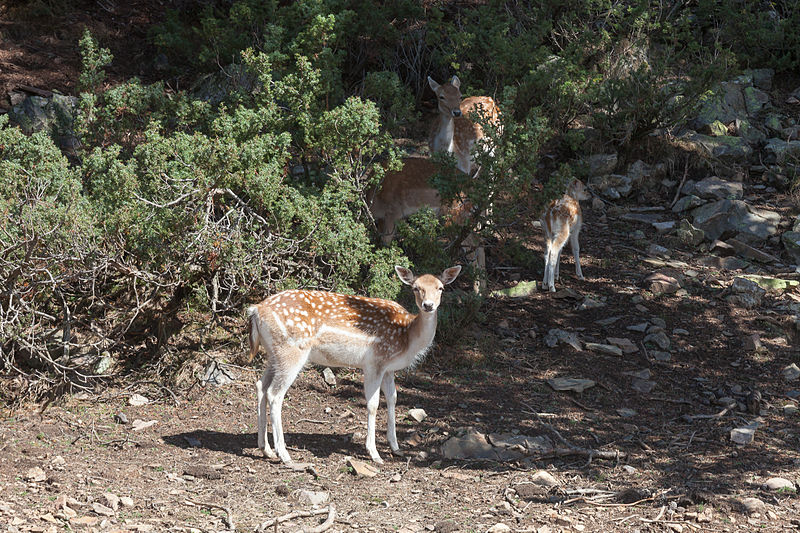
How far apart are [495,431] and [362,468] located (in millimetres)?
1475

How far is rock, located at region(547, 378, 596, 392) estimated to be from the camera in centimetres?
878

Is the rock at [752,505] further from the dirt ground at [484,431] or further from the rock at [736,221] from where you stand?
the rock at [736,221]

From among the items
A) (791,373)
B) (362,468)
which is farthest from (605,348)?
(362,468)

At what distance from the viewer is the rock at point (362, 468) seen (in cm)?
686

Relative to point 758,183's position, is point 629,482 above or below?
below

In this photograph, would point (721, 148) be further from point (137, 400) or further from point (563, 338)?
point (137, 400)

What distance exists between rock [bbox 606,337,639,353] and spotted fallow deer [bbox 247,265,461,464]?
309 cm

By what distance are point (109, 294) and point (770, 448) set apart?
618 cm

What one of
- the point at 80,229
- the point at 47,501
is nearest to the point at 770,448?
the point at 47,501

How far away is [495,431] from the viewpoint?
25.8 feet

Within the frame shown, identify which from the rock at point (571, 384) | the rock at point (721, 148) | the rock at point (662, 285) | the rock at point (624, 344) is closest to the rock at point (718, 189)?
the rock at point (721, 148)

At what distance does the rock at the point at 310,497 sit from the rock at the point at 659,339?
4773mm

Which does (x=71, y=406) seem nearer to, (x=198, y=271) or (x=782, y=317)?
(x=198, y=271)

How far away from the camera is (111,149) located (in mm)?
8820
